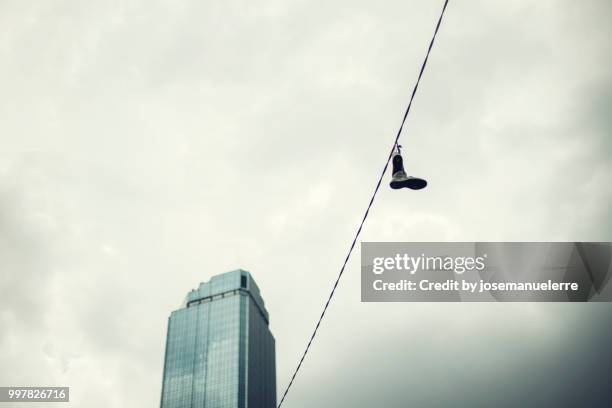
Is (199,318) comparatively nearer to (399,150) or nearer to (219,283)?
(219,283)

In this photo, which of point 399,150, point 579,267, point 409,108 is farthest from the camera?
point 579,267

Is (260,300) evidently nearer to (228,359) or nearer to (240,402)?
(228,359)

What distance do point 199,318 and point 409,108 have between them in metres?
172

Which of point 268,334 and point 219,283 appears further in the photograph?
point 268,334

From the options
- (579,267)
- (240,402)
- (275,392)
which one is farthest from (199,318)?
(579,267)

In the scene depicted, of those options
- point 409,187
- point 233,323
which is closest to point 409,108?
point 409,187

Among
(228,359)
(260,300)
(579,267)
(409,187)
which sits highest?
(260,300)

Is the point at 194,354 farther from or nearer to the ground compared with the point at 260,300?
nearer to the ground

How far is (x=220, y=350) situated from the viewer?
156m

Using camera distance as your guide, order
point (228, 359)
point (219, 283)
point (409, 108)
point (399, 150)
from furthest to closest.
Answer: point (219, 283) → point (228, 359) → point (399, 150) → point (409, 108)

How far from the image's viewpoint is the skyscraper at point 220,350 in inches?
5842

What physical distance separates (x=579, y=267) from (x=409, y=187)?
4171 cm

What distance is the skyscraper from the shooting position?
14838cm

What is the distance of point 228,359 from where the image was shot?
153 meters
